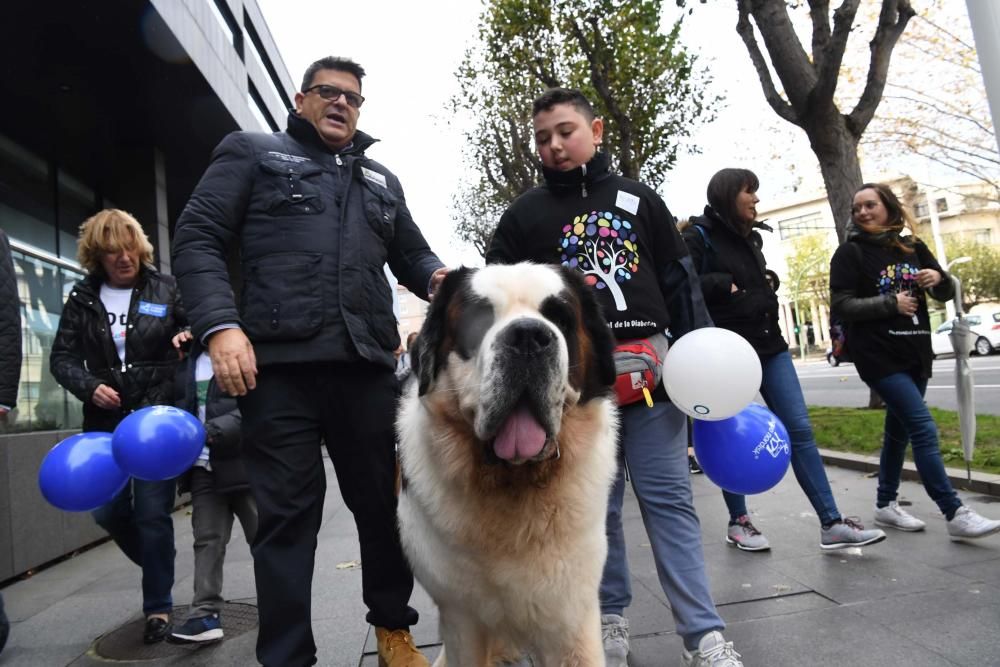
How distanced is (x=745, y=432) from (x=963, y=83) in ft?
71.8

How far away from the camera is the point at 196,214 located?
262 centimetres

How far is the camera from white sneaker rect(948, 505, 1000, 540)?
4.24m

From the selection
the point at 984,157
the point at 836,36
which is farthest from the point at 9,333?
the point at 984,157

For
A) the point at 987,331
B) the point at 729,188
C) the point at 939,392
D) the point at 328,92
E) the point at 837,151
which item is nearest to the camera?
the point at 328,92

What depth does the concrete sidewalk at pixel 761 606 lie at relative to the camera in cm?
303

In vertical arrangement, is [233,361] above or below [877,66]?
below

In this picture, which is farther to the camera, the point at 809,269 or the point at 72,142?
the point at 809,269

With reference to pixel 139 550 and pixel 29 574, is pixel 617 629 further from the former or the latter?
pixel 29 574

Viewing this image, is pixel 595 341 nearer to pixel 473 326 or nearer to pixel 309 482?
pixel 473 326

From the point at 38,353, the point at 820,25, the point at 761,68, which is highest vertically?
the point at 820,25

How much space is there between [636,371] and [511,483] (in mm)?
845

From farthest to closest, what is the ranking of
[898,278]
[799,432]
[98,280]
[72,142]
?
1. [72,142]
2. [898,278]
3. [799,432]
4. [98,280]

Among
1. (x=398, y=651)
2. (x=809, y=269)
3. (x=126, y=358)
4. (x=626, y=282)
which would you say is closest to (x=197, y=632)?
(x=398, y=651)

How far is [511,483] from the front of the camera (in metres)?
2.26
